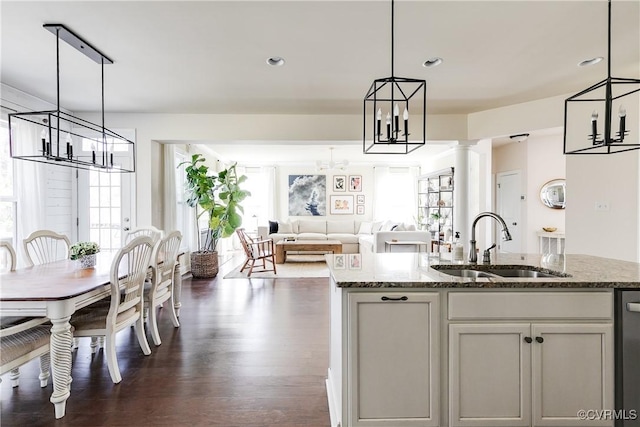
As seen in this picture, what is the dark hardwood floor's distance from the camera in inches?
75.9

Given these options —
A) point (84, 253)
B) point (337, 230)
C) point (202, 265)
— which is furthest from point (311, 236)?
point (84, 253)

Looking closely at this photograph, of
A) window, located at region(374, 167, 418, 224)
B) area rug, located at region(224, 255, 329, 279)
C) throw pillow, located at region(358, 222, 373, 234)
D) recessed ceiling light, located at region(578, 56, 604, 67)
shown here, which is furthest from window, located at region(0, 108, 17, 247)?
window, located at region(374, 167, 418, 224)

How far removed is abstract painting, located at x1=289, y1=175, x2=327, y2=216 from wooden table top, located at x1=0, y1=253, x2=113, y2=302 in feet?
21.5

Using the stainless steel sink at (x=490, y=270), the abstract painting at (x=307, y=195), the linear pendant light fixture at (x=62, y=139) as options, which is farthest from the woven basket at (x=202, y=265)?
the stainless steel sink at (x=490, y=270)

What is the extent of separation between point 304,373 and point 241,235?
3.62 m

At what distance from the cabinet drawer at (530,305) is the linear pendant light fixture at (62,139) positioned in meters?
2.50

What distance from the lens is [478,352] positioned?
5.31 feet

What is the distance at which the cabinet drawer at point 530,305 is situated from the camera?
1600mm

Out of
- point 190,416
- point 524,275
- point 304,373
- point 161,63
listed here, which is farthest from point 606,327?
point 161,63

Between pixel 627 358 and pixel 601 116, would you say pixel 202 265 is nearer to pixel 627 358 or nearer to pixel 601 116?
pixel 627 358

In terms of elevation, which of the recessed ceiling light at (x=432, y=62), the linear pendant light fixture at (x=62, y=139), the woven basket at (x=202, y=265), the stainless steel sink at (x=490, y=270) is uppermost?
the recessed ceiling light at (x=432, y=62)

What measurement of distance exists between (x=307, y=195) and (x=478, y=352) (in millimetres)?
7801

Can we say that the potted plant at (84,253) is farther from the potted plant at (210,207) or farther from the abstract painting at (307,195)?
the abstract painting at (307,195)

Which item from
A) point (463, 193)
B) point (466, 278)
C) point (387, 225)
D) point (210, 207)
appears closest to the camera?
point (466, 278)
